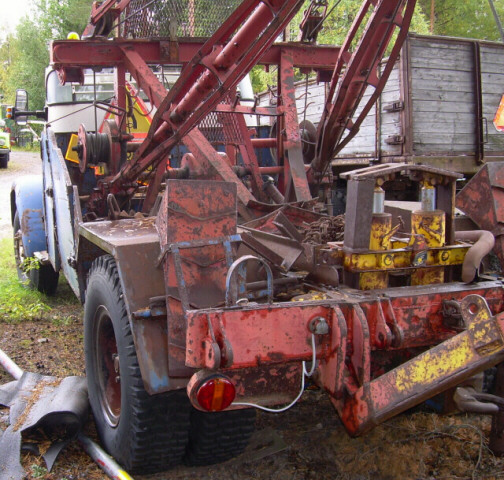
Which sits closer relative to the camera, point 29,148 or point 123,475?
point 123,475

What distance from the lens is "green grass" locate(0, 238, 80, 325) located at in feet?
18.0

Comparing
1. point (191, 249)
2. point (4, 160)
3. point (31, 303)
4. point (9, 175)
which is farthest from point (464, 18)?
point (191, 249)

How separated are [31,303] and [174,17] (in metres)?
3.28

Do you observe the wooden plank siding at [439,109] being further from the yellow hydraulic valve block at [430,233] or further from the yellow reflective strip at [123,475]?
the yellow reflective strip at [123,475]

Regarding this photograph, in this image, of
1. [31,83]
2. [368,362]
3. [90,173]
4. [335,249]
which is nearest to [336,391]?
[368,362]

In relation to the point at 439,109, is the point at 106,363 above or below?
below

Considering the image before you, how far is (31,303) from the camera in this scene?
602 cm

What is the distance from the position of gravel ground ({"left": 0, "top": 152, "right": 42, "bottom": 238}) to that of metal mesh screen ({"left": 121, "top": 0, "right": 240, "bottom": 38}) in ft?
19.5

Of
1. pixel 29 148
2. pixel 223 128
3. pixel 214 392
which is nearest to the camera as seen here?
pixel 214 392

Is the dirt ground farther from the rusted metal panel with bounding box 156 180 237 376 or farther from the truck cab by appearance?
the truck cab

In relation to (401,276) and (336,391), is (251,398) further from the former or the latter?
(401,276)

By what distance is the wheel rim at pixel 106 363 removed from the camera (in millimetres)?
3158

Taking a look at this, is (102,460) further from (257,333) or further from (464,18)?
(464,18)

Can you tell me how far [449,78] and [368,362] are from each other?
285 inches
